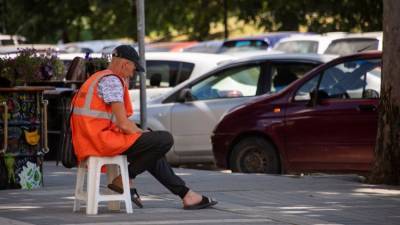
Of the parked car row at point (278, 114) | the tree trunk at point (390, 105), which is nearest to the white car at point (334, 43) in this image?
the parked car row at point (278, 114)

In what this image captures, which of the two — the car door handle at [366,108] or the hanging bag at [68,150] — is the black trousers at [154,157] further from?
the car door handle at [366,108]

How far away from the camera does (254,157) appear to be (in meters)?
13.9

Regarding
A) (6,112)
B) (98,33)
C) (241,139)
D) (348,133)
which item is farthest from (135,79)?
(98,33)

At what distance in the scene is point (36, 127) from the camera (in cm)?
1128

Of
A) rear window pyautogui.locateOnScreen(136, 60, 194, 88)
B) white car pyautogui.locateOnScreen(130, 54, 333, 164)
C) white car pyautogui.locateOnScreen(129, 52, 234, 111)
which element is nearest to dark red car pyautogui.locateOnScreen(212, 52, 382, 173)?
white car pyautogui.locateOnScreen(130, 54, 333, 164)

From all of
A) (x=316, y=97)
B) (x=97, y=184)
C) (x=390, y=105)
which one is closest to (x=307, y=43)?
(x=316, y=97)

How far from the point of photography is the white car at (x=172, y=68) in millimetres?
17828

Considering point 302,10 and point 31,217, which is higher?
point 302,10

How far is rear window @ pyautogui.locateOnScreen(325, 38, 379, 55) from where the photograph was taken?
21.9m

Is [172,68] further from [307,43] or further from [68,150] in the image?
[68,150]

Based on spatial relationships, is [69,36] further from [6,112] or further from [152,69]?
[6,112]

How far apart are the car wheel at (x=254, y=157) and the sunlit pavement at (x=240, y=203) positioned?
0.89 m

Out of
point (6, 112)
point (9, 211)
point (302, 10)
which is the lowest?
point (9, 211)

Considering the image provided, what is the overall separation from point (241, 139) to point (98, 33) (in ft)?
103
